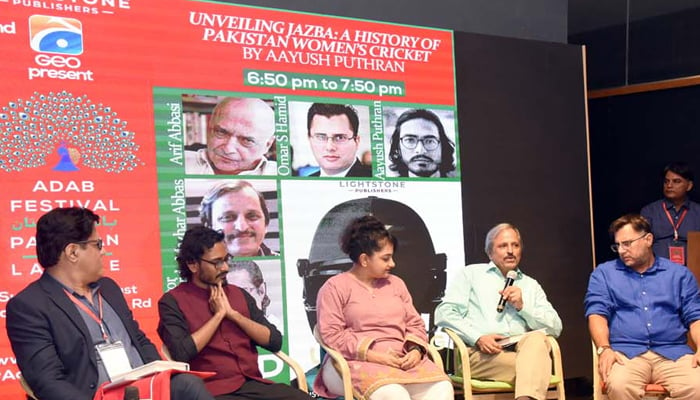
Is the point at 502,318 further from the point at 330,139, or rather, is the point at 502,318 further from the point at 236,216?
the point at 236,216

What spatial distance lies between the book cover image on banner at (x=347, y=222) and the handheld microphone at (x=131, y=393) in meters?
2.05

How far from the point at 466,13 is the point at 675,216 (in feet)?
9.14

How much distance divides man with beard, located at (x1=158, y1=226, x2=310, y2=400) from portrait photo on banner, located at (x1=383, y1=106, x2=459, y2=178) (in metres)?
1.87

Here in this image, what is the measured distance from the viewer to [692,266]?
259 inches

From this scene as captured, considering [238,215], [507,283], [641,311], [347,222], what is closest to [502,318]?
[507,283]

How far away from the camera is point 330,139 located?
558cm

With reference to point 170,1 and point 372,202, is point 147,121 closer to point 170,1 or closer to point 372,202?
point 170,1

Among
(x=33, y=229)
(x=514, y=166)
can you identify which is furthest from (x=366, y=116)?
(x=33, y=229)

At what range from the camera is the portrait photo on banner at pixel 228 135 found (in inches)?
199

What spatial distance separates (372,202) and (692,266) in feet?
8.26

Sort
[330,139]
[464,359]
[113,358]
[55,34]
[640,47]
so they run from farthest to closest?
[640,47]
[330,139]
[464,359]
[55,34]
[113,358]

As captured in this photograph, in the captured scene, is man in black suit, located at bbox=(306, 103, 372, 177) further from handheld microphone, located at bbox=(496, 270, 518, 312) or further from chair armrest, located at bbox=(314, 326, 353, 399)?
chair armrest, located at bbox=(314, 326, 353, 399)

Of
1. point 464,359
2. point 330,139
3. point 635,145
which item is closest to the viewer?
point 464,359

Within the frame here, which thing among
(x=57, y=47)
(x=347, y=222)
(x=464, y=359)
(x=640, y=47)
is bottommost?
(x=464, y=359)
